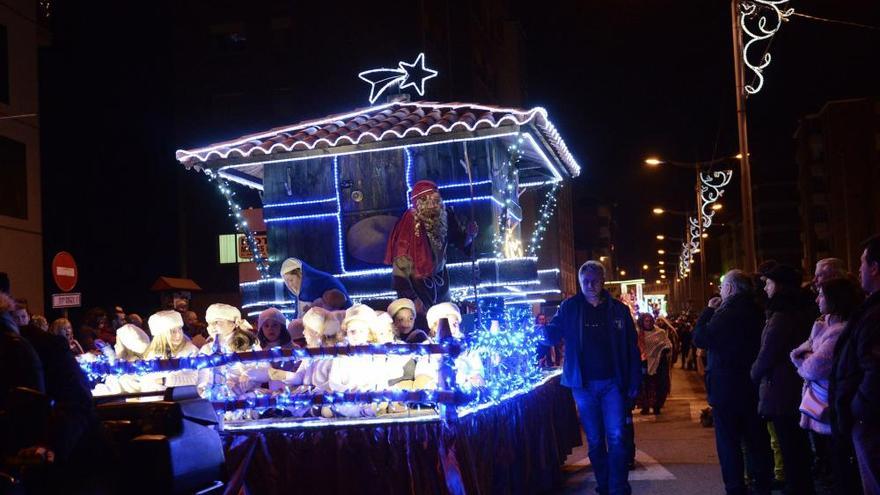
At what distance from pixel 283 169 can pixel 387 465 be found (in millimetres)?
7842

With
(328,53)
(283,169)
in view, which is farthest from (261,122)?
(283,169)

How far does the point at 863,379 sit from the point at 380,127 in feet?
28.3

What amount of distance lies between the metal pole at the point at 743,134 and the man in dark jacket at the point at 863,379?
426 inches

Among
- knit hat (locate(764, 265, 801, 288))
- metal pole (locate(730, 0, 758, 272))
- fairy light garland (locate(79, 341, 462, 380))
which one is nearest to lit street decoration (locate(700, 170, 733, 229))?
metal pole (locate(730, 0, 758, 272))

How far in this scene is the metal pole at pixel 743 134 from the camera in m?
17.2

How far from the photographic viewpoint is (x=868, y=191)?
2734 inches

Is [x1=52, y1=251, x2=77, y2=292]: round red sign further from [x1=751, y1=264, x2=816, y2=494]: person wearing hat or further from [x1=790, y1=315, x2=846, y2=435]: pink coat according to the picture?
[x1=790, y1=315, x2=846, y2=435]: pink coat

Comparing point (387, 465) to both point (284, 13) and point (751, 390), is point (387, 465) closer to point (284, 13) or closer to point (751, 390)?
point (751, 390)

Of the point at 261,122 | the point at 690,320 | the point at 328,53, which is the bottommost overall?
the point at 690,320

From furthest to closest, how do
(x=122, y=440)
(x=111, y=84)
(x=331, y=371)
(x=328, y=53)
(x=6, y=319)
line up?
(x=328, y=53) → (x=111, y=84) → (x=331, y=371) → (x=122, y=440) → (x=6, y=319)

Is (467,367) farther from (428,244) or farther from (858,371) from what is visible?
(428,244)

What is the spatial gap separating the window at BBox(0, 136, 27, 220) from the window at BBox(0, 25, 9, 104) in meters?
1.13

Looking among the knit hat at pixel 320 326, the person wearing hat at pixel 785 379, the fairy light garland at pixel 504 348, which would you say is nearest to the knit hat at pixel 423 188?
the fairy light garland at pixel 504 348

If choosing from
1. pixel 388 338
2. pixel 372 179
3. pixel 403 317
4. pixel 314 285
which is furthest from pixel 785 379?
pixel 372 179
